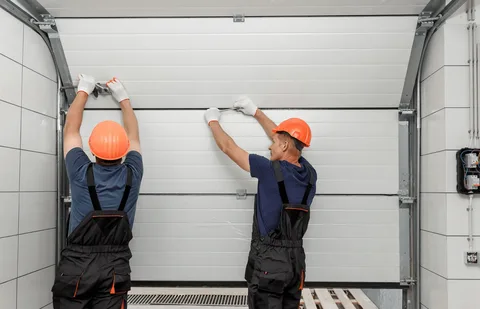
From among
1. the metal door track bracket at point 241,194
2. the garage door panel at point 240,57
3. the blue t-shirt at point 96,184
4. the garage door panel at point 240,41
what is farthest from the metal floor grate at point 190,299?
the garage door panel at point 240,41

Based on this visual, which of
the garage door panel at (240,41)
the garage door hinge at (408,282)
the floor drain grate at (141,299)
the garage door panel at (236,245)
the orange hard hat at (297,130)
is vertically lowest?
the floor drain grate at (141,299)

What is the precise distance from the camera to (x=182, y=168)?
303 cm

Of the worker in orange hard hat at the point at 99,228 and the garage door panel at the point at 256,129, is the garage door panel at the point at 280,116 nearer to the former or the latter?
the garage door panel at the point at 256,129

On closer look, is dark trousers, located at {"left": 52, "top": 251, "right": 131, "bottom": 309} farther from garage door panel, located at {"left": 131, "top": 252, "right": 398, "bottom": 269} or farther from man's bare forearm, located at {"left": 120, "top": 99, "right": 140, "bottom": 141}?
man's bare forearm, located at {"left": 120, "top": 99, "right": 140, "bottom": 141}

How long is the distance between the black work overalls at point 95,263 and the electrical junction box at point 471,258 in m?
2.02

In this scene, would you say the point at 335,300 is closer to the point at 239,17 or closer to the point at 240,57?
the point at 240,57

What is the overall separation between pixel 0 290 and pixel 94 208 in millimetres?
691

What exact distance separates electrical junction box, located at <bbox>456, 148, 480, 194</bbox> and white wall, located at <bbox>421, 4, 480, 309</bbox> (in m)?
0.06

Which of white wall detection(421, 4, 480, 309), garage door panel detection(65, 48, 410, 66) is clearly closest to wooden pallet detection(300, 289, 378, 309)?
white wall detection(421, 4, 480, 309)

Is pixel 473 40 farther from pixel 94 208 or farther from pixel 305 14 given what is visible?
pixel 94 208

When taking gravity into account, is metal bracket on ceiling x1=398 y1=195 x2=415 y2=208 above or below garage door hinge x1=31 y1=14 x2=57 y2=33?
below

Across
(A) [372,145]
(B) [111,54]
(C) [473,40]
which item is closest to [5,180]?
(B) [111,54]

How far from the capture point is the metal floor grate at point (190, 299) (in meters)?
3.41

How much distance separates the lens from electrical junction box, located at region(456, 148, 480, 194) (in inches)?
95.1
